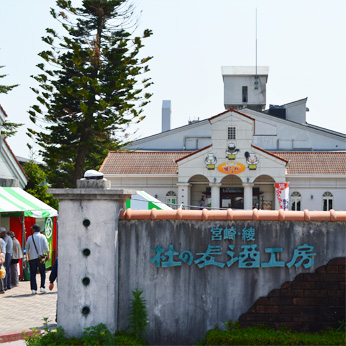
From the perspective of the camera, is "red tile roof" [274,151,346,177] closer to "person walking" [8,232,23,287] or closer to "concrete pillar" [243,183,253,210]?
"concrete pillar" [243,183,253,210]

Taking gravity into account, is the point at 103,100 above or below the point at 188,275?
above

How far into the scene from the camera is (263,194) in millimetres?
37281

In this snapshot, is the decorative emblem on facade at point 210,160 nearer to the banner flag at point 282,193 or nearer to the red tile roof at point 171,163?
the red tile roof at point 171,163

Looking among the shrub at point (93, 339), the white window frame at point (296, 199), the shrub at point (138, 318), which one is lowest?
the shrub at point (93, 339)

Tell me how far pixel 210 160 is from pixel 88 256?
91.9 ft

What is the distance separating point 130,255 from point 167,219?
0.69 metres

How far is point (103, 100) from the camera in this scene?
29625mm

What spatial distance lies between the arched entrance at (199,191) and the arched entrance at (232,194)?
101 cm

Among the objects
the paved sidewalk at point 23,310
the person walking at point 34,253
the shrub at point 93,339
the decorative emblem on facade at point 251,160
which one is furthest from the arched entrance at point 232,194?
the shrub at point 93,339

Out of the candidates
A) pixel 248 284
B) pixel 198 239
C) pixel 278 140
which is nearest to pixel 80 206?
pixel 198 239

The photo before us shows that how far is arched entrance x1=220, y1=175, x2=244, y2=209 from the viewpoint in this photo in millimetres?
37250

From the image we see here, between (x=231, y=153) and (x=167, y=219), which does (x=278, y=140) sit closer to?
(x=231, y=153)

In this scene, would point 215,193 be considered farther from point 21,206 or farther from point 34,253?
point 34,253

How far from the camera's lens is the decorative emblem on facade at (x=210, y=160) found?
35.9m
